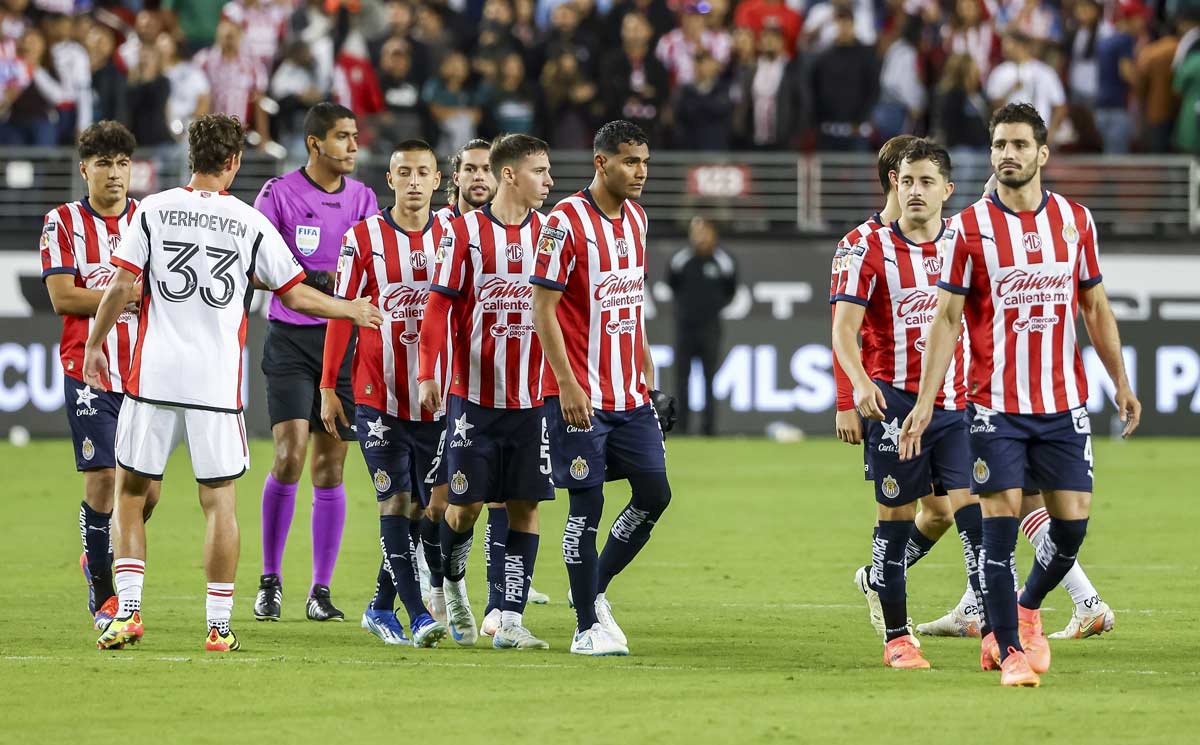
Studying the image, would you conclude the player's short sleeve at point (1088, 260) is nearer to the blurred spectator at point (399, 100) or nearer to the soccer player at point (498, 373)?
the soccer player at point (498, 373)

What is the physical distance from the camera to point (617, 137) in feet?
27.5

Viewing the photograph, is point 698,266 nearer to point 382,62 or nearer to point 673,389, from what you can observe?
point 673,389

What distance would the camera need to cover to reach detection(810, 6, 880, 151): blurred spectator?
21.4 meters

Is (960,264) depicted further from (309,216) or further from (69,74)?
(69,74)

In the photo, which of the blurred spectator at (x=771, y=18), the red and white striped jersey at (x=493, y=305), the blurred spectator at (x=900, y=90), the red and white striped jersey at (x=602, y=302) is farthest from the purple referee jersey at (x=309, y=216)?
the blurred spectator at (x=771, y=18)

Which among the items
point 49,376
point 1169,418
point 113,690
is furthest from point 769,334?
point 113,690

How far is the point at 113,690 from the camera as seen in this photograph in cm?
731

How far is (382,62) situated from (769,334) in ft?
17.3

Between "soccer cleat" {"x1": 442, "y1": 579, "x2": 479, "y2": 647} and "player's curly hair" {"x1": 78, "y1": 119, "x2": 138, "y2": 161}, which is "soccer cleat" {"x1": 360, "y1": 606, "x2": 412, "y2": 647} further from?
"player's curly hair" {"x1": 78, "y1": 119, "x2": 138, "y2": 161}

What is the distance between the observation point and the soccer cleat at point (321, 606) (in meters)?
9.69

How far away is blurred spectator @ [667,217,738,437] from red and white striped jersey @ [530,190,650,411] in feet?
40.2

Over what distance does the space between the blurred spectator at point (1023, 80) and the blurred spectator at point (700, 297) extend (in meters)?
3.41

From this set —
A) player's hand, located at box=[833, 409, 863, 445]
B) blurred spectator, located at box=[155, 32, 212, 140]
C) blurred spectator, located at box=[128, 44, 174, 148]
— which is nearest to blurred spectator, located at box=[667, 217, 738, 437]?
blurred spectator, located at box=[155, 32, 212, 140]

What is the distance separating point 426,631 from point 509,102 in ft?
44.1
